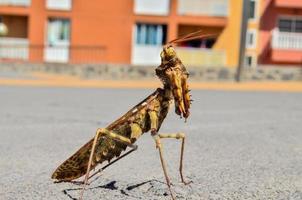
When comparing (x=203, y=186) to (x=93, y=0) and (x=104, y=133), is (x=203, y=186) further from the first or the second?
(x=93, y=0)

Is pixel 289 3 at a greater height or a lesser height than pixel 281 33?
greater

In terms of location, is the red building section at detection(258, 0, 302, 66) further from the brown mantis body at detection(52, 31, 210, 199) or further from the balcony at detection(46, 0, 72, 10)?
the brown mantis body at detection(52, 31, 210, 199)

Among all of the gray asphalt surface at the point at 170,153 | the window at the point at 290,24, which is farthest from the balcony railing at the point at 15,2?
the gray asphalt surface at the point at 170,153

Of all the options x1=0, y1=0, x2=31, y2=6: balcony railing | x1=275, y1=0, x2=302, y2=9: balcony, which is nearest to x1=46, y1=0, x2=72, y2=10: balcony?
x1=0, y1=0, x2=31, y2=6: balcony railing

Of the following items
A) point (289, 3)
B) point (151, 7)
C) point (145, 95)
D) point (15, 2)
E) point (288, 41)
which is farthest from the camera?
point (288, 41)

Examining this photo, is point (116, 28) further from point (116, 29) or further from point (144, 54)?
point (144, 54)

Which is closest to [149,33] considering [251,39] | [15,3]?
[15,3]
